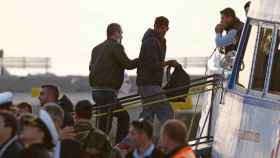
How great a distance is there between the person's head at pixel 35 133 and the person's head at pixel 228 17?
652cm

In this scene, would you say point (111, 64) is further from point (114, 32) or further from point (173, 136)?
point (173, 136)

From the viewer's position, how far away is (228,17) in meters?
18.8

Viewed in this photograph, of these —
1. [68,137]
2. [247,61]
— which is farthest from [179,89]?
[68,137]

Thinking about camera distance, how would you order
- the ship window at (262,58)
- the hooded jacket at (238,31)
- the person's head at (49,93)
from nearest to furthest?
the ship window at (262,58), the person's head at (49,93), the hooded jacket at (238,31)

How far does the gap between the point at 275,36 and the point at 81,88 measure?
3633 cm

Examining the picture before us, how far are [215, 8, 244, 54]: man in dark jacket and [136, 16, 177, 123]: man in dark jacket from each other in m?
0.74

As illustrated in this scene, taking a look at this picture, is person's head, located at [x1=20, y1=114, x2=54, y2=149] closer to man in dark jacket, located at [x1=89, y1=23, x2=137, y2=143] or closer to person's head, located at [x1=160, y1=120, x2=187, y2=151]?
person's head, located at [x1=160, y1=120, x2=187, y2=151]

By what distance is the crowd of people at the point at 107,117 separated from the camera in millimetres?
12555

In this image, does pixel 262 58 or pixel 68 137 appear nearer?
pixel 68 137

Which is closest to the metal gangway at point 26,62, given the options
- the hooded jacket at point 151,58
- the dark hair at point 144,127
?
the hooded jacket at point 151,58

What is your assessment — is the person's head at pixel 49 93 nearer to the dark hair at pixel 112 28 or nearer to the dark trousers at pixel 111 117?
the dark hair at pixel 112 28

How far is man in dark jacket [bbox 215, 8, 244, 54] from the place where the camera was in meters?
18.6

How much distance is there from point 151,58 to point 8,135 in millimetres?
6730

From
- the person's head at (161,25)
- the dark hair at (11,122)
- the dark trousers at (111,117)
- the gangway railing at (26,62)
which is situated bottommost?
the gangway railing at (26,62)
